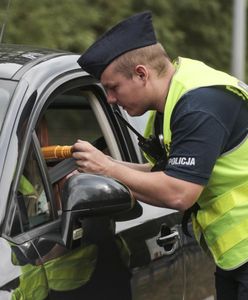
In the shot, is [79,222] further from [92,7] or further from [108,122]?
[92,7]

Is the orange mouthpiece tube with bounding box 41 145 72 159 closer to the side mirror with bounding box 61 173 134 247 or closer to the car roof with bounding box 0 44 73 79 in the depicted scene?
the car roof with bounding box 0 44 73 79

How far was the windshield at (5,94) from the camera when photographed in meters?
3.01

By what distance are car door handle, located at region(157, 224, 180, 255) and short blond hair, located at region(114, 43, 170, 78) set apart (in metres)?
0.85

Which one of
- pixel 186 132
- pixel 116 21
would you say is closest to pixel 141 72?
pixel 186 132

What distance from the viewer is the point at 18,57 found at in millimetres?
3348

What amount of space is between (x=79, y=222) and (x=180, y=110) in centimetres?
52

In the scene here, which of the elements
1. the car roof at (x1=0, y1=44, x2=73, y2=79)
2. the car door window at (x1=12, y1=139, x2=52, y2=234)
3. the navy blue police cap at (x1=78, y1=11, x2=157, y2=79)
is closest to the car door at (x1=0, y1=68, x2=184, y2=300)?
the car door window at (x1=12, y1=139, x2=52, y2=234)

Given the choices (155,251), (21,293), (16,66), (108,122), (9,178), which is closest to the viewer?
(21,293)

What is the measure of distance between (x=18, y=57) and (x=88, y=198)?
78 cm

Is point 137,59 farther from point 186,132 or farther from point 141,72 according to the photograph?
point 186,132

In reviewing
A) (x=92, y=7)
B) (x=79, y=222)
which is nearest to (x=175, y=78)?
(x=79, y=222)

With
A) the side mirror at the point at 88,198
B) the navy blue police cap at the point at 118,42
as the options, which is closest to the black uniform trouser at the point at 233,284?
the side mirror at the point at 88,198

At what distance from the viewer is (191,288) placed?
3.80 meters

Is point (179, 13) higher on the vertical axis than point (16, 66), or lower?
lower
